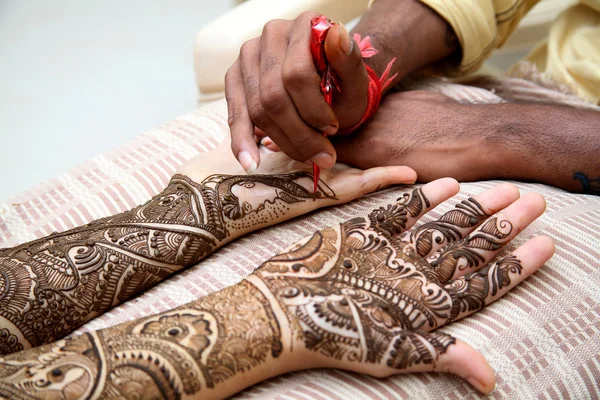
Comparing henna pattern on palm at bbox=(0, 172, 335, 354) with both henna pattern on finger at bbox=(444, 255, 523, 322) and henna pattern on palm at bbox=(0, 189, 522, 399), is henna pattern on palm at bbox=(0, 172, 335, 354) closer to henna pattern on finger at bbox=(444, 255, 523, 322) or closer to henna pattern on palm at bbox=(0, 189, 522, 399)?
henna pattern on palm at bbox=(0, 189, 522, 399)

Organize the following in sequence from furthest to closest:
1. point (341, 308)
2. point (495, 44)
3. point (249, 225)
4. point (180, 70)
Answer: point (180, 70) < point (495, 44) < point (249, 225) < point (341, 308)

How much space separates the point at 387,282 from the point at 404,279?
2cm

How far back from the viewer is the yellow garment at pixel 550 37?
1.21 m

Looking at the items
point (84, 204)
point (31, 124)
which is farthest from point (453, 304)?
point (31, 124)

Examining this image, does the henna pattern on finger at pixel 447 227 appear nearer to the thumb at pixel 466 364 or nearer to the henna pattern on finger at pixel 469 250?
the henna pattern on finger at pixel 469 250

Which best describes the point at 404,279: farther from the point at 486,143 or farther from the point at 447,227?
the point at 486,143

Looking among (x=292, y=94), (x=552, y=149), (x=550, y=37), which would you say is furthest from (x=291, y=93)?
(x=550, y=37)

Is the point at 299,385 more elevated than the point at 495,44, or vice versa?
the point at 495,44

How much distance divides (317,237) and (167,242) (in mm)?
223

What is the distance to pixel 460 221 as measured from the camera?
2.76 ft

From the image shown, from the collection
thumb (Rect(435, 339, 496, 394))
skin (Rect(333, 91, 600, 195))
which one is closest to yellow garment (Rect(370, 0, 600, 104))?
skin (Rect(333, 91, 600, 195))

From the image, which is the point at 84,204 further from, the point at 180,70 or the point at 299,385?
the point at 180,70

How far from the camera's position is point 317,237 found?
80 centimetres

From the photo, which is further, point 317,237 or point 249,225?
point 249,225
